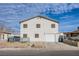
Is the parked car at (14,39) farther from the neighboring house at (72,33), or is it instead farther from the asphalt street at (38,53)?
the neighboring house at (72,33)

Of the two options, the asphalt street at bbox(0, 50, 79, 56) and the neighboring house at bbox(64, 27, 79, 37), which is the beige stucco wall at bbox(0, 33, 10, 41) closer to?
the asphalt street at bbox(0, 50, 79, 56)

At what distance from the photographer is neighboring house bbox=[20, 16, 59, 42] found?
387 inches

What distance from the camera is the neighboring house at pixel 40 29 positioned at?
9820 mm

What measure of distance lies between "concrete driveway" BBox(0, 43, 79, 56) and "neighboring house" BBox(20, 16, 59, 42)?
0.26 metres

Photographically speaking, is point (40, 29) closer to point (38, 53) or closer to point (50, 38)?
point (50, 38)

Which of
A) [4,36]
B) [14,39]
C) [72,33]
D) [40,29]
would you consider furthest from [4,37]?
[72,33]

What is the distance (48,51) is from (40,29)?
66 cm

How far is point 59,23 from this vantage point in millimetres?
9820

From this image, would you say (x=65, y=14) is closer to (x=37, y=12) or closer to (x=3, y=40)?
(x=37, y=12)

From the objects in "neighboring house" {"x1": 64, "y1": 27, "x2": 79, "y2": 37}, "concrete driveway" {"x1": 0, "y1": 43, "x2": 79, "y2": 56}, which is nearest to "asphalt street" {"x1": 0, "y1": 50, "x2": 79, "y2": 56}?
"concrete driveway" {"x1": 0, "y1": 43, "x2": 79, "y2": 56}

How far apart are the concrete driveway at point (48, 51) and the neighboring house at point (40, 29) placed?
26cm

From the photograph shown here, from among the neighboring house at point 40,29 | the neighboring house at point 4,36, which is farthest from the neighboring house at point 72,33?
the neighboring house at point 4,36

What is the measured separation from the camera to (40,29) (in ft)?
32.4

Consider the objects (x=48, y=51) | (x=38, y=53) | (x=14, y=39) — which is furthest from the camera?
(x=14, y=39)
